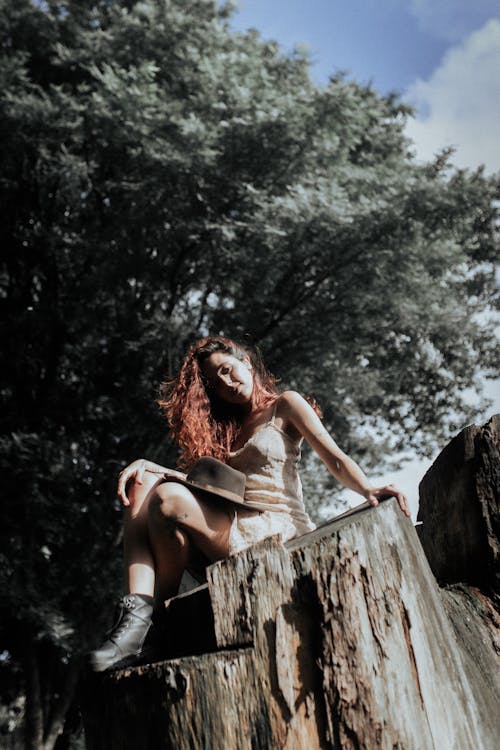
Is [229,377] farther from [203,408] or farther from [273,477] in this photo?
[273,477]

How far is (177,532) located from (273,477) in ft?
1.97

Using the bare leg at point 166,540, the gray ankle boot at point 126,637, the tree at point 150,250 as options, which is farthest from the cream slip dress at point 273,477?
the tree at point 150,250

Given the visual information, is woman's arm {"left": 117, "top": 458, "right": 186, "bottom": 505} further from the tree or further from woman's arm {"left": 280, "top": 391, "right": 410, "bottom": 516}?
the tree

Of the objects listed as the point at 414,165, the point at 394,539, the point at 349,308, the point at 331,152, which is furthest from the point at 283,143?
Answer: the point at 394,539

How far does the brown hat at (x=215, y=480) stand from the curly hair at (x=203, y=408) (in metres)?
0.42

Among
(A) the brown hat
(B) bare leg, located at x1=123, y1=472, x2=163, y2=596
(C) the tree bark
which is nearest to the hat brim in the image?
→ (A) the brown hat

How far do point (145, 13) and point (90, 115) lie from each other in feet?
6.39

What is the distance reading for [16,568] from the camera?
8.94 metres

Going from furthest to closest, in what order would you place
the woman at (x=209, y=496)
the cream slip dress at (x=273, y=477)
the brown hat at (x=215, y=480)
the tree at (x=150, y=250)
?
1. the tree at (x=150, y=250)
2. the cream slip dress at (x=273, y=477)
3. the brown hat at (x=215, y=480)
4. the woman at (x=209, y=496)

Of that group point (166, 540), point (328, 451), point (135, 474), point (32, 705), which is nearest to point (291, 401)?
point (328, 451)

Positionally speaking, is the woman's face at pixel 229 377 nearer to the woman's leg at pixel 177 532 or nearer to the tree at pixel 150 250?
the woman's leg at pixel 177 532

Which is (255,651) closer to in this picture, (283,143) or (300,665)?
(300,665)

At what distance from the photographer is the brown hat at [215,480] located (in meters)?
2.61

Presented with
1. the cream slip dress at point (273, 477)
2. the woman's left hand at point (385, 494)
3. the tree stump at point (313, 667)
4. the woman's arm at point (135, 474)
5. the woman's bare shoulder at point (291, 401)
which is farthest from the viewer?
the woman's bare shoulder at point (291, 401)
